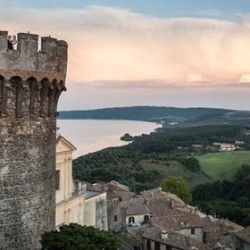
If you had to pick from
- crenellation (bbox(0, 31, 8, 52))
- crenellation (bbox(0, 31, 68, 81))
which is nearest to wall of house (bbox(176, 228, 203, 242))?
crenellation (bbox(0, 31, 68, 81))

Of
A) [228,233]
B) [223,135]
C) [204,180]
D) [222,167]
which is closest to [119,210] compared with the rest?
[228,233]

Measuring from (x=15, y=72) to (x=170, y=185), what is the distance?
223 feet

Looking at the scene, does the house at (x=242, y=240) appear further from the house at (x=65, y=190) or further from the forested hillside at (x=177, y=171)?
the forested hillside at (x=177, y=171)

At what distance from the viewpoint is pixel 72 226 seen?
1733 cm

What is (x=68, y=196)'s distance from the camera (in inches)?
1332

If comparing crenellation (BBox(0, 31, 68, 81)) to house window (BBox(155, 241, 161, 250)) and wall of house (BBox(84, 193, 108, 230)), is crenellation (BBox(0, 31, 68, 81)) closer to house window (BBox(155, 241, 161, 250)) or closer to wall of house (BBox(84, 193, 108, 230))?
wall of house (BBox(84, 193, 108, 230))

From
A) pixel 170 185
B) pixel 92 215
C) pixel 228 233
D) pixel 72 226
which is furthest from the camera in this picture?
pixel 170 185

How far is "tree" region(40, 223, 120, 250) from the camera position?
16.4 meters

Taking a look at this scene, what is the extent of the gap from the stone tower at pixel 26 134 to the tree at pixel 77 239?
2.45 feet

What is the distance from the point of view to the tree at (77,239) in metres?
16.4

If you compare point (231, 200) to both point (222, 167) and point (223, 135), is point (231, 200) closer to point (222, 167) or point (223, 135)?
point (222, 167)

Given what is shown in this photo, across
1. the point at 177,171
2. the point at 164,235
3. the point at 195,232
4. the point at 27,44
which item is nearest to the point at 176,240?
the point at 164,235

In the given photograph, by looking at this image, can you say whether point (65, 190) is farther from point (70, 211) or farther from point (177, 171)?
point (177, 171)

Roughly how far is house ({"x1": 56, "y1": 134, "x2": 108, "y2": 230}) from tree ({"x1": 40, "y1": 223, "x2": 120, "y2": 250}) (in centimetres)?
1234
